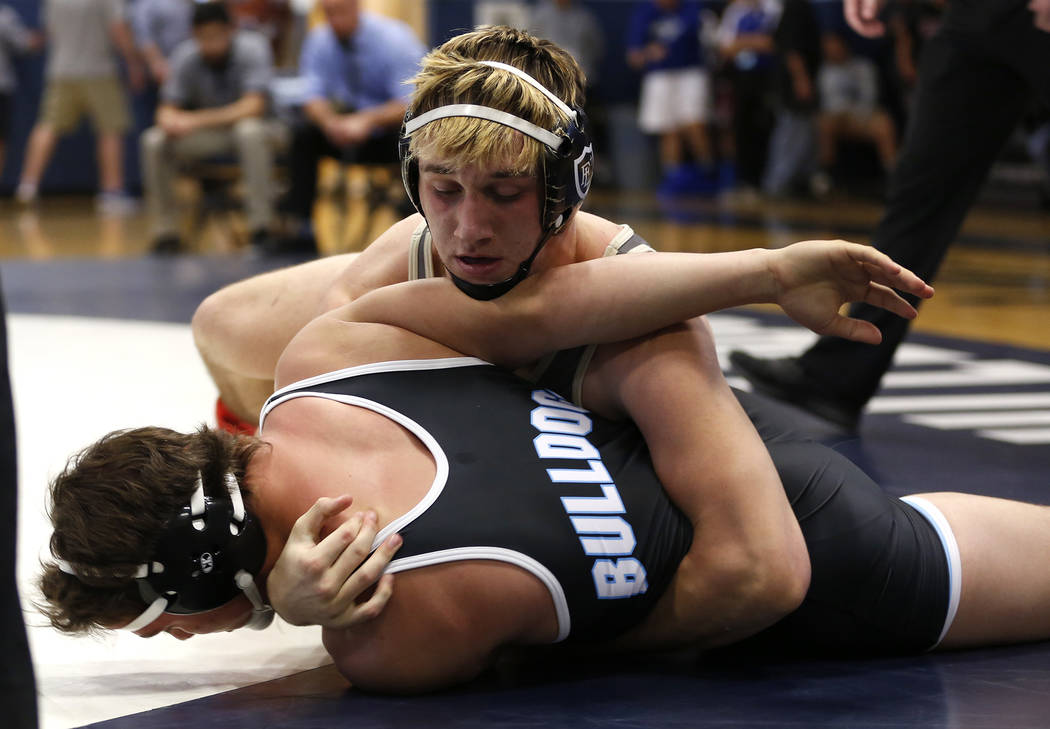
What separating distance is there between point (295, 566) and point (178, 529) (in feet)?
0.46

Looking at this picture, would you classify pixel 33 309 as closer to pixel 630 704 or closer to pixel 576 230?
pixel 576 230

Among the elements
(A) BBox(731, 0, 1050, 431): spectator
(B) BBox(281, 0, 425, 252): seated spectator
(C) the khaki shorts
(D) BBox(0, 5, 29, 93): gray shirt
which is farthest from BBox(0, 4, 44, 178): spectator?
(A) BBox(731, 0, 1050, 431): spectator

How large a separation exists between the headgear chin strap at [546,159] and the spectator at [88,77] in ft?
28.5

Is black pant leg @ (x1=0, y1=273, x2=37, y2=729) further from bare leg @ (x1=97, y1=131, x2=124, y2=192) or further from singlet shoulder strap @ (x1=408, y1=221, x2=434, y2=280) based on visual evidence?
bare leg @ (x1=97, y1=131, x2=124, y2=192)

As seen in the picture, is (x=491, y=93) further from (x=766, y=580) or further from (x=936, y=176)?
(x=936, y=176)

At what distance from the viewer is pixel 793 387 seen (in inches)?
126

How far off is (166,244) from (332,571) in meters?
5.86

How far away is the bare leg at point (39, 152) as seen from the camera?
10117 millimetres

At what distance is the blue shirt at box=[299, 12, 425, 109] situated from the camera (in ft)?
21.9

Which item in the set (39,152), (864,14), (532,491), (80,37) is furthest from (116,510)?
(39,152)

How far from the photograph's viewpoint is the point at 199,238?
26.6ft

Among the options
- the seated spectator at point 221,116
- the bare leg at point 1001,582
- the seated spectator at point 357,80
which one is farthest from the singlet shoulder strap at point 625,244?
the seated spectator at point 221,116

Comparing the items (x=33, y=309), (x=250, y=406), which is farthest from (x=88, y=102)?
(x=250, y=406)

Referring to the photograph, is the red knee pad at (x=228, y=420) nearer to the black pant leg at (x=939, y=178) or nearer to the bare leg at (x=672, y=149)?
the black pant leg at (x=939, y=178)
